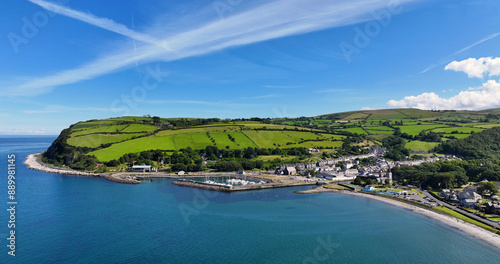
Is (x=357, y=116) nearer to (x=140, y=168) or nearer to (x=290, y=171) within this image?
(x=290, y=171)

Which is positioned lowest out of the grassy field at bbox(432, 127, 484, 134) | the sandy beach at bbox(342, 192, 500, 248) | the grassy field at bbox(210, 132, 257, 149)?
the sandy beach at bbox(342, 192, 500, 248)

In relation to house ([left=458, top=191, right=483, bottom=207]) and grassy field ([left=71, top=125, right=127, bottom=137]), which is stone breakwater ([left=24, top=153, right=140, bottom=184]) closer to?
grassy field ([left=71, top=125, right=127, bottom=137])

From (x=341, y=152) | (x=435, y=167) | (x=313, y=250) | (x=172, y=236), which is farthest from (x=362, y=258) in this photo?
(x=341, y=152)

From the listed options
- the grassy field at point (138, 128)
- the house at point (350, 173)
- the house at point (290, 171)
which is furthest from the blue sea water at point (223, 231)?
the grassy field at point (138, 128)

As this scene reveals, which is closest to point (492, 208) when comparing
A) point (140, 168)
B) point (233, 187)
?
point (233, 187)

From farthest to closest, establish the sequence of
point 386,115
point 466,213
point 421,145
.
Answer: point 386,115
point 421,145
point 466,213

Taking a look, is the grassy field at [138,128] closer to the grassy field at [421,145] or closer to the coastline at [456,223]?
the coastline at [456,223]

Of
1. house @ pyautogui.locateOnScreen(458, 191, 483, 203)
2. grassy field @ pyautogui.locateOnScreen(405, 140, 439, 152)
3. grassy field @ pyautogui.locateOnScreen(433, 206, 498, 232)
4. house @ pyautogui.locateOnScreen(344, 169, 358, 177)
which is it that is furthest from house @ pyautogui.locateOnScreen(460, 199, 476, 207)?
grassy field @ pyautogui.locateOnScreen(405, 140, 439, 152)

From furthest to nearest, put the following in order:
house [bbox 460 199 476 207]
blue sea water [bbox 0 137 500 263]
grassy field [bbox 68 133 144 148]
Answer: grassy field [bbox 68 133 144 148] → house [bbox 460 199 476 207] → blue sea water [bbox 0 137 500 263]
